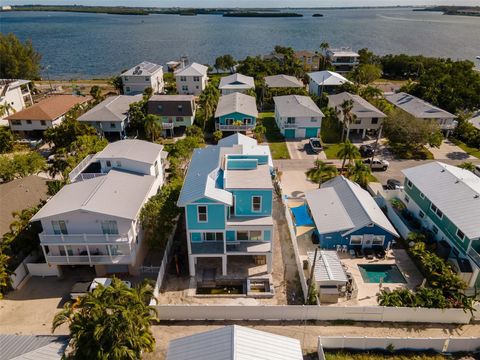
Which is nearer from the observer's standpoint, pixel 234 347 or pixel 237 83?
pixel 234 347

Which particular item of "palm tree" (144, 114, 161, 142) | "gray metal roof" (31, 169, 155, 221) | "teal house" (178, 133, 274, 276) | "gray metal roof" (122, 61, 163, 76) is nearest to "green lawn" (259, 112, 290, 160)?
"palm tree" (144, 114, 161, 142)

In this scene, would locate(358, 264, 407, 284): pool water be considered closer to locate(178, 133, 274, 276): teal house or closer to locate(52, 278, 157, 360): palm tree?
locate(178, 133, 274, 276): teal house

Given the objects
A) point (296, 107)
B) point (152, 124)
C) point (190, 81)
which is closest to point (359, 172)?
point (296, 107)

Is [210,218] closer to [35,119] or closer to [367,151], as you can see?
[367,151]

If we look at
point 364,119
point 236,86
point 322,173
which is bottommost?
point 322,173

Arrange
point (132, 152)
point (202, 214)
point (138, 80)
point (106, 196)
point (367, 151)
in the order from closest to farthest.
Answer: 1. point (202, 214)
2. point (106, 196)
3. point (132, 152)
4. point (367, 151)
5. point (138, 80)

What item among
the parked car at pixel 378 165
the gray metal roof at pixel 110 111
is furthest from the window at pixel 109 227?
the parked car at pixel 378 165

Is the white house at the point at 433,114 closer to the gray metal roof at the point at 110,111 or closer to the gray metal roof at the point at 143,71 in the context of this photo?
the gray metal roof at the point at 110,111
